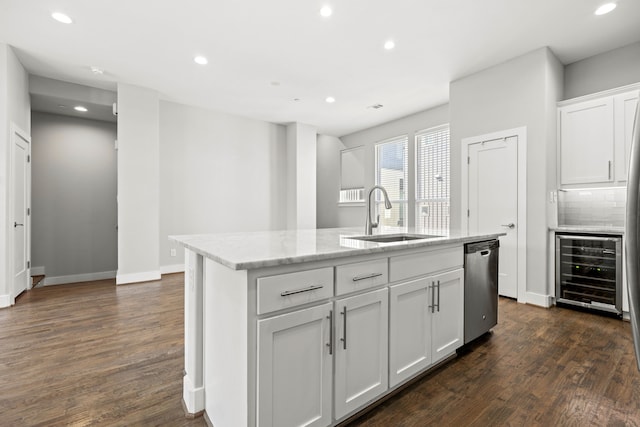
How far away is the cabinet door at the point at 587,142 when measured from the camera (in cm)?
339

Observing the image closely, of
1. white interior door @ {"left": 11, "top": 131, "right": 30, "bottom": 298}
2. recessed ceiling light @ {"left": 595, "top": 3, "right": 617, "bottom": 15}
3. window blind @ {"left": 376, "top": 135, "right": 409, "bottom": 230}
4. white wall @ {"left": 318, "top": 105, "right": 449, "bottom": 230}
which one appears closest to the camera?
recessed ceiling light @ {"left": 595, "top": 3, "right": 617, "bottom": 15}

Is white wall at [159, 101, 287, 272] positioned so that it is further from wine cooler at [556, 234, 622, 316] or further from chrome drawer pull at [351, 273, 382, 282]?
wine cooler at [556, 234, 622, 316]

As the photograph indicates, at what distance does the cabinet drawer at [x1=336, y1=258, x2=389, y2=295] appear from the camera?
1.51 metres

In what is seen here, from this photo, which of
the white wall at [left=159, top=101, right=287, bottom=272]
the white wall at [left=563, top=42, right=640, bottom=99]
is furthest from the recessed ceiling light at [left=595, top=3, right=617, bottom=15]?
the white wall at [left=159, top=101, right=287, bottom=272]

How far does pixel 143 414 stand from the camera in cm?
171

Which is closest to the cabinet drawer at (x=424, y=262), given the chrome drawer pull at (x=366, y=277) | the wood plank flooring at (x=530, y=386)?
the chrome drawer pull at (x=366, y=277)

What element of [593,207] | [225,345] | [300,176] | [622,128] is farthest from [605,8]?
[300,176]

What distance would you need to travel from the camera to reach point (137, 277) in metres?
4.78

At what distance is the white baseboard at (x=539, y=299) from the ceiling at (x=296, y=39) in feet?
9.30

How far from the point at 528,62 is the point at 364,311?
382cm

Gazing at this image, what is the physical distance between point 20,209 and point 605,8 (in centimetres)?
686

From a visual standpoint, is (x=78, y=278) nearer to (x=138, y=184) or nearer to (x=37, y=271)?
(x=37, y=271)

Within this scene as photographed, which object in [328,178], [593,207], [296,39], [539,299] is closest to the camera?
[296,39]

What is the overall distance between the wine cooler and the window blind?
3.13 m
